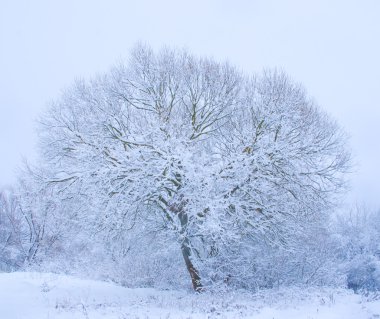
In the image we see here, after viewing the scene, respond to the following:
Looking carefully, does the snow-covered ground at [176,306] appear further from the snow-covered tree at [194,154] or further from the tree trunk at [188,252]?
the snow-covered tree at [194,154]

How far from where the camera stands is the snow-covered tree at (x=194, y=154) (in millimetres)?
12109

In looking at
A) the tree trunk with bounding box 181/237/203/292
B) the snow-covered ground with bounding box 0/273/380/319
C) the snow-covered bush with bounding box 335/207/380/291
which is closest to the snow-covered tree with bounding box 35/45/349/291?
the tree trunk with bounding box 181/237/203/292

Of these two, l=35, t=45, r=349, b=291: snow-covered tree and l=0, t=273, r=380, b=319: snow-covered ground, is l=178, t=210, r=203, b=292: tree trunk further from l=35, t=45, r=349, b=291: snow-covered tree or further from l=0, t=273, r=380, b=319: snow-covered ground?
l=0, t=273, r=380, b=319: snow-covered ground

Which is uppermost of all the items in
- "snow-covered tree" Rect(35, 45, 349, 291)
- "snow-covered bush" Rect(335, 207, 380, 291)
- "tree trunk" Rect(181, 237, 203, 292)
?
"snow-covered tree" Rect(35, 45, 349, 291)

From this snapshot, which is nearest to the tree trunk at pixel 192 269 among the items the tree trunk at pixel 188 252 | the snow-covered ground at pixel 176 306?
the tree trunk at pixel 188 252

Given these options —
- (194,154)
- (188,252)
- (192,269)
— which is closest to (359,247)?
(192,269)

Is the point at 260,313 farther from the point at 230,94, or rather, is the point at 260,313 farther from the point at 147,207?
the point at 230,94

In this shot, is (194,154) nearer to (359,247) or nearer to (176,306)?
(176,306)

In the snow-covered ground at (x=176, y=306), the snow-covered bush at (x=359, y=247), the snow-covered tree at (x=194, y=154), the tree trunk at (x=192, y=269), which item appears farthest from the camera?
the snow-covered bush at (x=359, y=247)

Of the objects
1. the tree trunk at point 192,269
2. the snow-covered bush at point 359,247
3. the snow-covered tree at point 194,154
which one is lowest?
the snow-covered bush at point 359,247

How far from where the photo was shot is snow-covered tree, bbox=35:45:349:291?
477 inches

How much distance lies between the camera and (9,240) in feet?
136

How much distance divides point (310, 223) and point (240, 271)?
3.89 meters

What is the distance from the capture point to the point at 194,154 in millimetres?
13055
